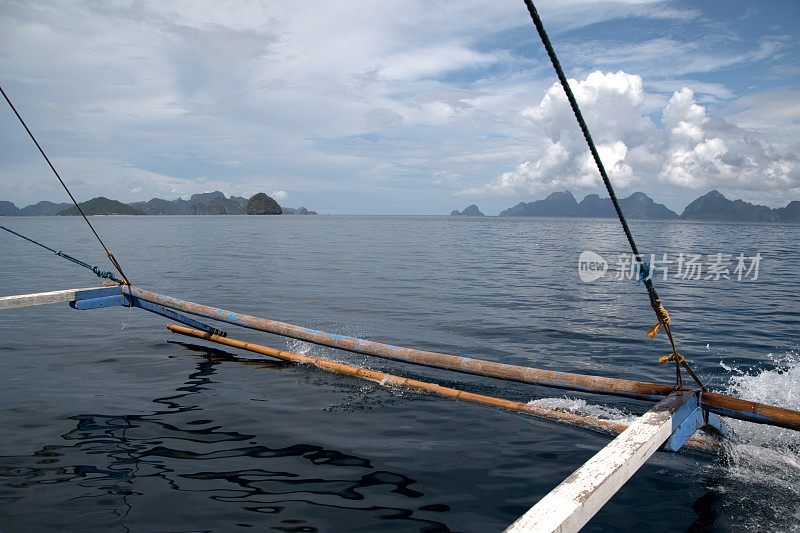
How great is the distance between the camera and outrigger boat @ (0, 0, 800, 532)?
10.2 ft

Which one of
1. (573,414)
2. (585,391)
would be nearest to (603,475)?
(585,391)

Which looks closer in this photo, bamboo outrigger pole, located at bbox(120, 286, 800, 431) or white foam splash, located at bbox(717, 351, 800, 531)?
bamboo outrigger pole, located at bbox(120, 286, 800, 431)

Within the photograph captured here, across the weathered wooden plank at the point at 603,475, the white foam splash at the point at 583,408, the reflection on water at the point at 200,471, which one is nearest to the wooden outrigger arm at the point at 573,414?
the weathered wooden plank at the point at 603,475

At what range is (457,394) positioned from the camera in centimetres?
764

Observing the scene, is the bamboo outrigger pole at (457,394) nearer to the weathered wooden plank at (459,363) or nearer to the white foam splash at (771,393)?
the weathered wooden plank at (459,363)

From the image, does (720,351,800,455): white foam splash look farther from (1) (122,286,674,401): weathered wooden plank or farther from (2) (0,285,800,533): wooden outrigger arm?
(1) (122,286,674,401): weathered wooden plank

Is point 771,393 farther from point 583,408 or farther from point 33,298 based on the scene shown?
point 33,298

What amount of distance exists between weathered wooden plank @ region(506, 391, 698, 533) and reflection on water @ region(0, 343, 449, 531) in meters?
1.93

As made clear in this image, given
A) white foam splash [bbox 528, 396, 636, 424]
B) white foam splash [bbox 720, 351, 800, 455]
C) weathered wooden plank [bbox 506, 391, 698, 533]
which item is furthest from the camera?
white foam splash [bbox 528, 396, 636, 424]

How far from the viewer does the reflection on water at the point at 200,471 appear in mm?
5141

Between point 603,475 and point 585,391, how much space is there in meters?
2.53

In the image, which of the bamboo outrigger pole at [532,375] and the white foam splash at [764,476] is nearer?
the bamboo outrigger pole at [532,375]

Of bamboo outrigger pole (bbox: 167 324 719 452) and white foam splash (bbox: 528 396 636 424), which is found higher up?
bamboo outrigger pole (bbox: 167 324 719 452)

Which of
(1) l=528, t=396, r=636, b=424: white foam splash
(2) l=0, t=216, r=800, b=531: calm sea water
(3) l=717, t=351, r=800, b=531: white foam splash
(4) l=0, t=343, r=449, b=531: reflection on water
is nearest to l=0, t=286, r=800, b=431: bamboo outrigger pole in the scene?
(2) l=0, t=216, r=800, b=531: calm sea water
